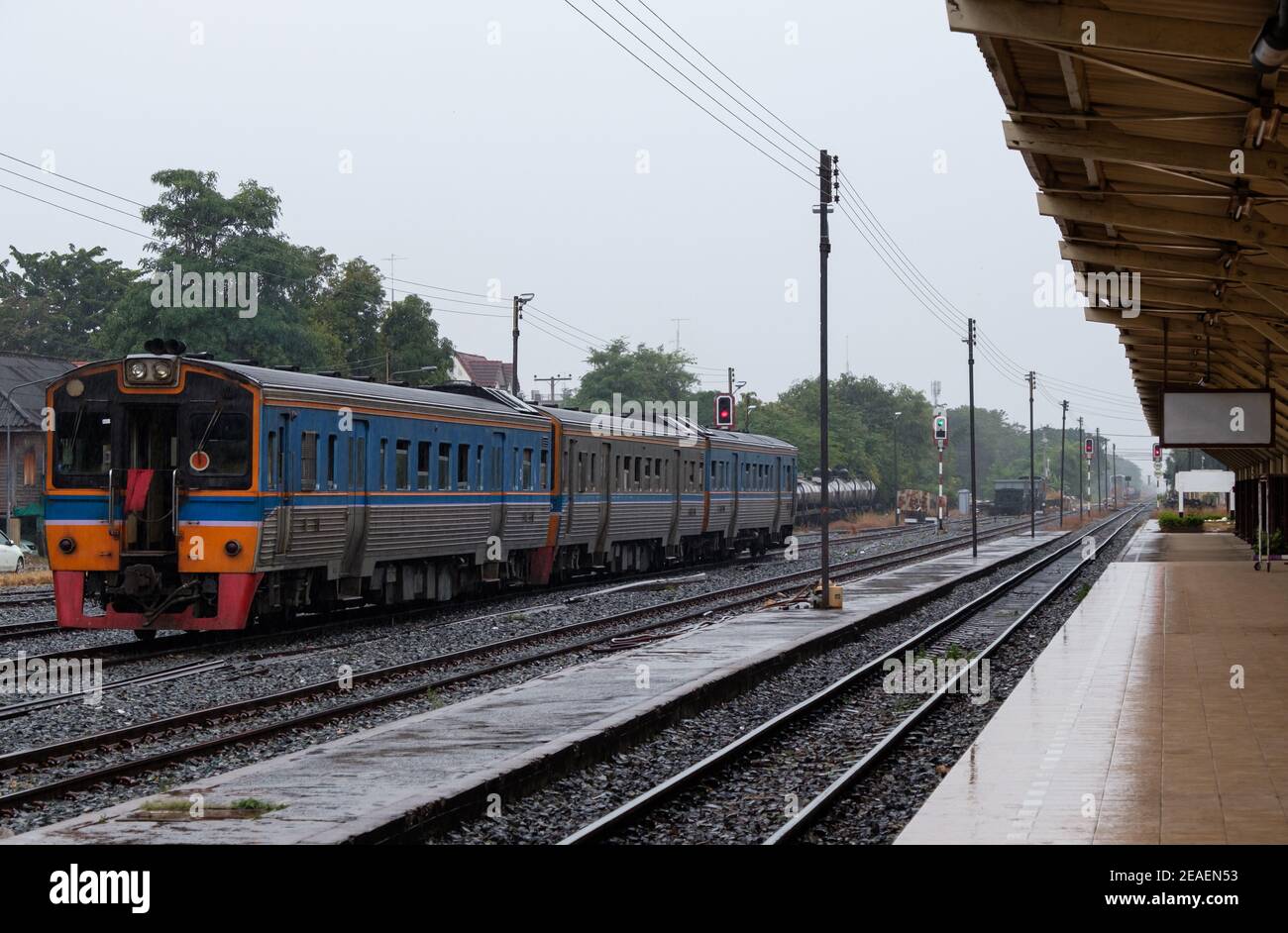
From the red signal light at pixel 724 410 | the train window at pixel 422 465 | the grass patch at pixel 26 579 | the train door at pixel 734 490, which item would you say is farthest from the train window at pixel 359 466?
the red signal light at pixel 724 410

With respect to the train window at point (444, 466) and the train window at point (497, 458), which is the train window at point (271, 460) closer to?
the train window at point (444, 466)

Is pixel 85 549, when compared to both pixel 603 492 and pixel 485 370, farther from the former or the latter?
pixel 485 370

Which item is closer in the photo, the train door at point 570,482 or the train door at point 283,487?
the train door at point 283,487

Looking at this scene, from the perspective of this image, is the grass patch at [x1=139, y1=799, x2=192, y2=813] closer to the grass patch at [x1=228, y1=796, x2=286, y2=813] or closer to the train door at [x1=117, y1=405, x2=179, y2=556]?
the grass patch at [x1=228, y1=796, x2=286, y2=813]

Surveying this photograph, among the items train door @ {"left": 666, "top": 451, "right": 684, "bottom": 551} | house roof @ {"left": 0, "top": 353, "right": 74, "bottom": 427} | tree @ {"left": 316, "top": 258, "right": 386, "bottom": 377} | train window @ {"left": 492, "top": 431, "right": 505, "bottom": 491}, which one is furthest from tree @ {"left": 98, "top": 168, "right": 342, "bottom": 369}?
train window @ {"left": 492, "top": 431, "right": 505, "bottom": 491}

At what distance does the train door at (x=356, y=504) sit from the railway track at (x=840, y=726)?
6.63 metres

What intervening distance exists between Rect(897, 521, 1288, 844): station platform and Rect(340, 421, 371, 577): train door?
863 centimetres

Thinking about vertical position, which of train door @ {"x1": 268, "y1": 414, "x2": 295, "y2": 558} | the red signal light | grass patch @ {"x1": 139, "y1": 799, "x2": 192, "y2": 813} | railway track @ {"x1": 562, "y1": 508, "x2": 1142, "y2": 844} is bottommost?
railway track @ {"x1": 562, "y1": 508, "x2": 1142, "y2": 844}

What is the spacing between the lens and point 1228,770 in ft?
34.0

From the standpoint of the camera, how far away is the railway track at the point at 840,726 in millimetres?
9602

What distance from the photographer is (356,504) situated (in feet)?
66.7

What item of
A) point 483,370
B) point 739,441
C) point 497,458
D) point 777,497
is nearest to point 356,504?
point 497,458

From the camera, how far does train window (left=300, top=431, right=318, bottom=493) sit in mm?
18984
